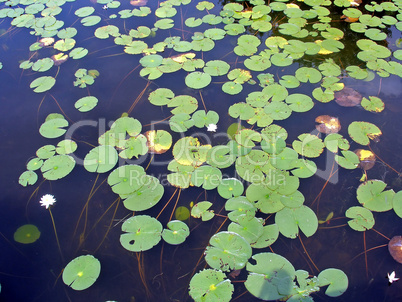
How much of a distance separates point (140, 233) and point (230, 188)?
89cm

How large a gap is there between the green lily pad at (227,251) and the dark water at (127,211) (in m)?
0.09

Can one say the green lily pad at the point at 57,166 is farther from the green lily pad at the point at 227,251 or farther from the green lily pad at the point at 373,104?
the green lily pad at the point at 373,104

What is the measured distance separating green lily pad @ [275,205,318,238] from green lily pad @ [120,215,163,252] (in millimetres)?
1035

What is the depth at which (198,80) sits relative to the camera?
3531 millimetres

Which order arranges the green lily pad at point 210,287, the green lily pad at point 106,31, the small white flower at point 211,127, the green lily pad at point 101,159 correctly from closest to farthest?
1. the green lily pad at point 210,287
2. the green lily pad at point 101,159
3. the small white flower at point 211,127
4. the green lily pad at point 106,31

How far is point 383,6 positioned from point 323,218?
418cm

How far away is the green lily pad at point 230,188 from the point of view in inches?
101

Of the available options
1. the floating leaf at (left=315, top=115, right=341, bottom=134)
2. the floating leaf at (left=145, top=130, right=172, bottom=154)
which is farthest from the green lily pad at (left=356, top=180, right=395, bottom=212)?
the floating leaf at (left=145, top=130, right=172, bottom=154)

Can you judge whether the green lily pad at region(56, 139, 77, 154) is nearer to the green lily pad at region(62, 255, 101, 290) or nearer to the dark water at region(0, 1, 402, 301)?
the dark water at region(0, 1, 402, 301)

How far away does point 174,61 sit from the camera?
381cm

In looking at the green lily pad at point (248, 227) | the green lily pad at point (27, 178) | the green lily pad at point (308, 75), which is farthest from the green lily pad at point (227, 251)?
the green lily pad at point (308, 75)

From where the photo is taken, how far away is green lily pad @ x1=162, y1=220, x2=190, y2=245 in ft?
7.66

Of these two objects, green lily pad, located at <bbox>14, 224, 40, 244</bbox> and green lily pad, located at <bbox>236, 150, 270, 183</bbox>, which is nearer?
green lily pad, located at <bbox>14, 224, 40, 244</bbox>

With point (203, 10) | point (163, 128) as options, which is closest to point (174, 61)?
point (163, 128)
